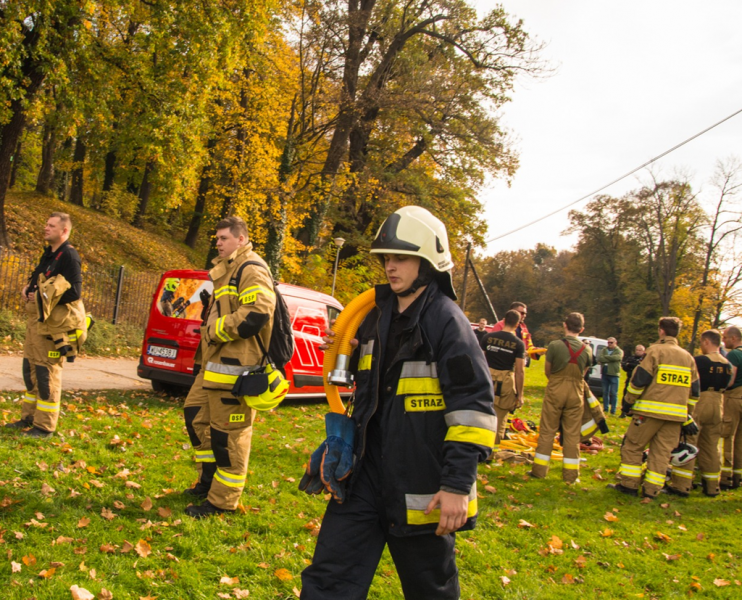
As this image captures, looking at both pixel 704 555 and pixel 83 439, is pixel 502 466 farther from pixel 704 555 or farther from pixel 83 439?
pixel 83 439

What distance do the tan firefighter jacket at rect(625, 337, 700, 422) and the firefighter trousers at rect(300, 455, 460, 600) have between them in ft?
18.2

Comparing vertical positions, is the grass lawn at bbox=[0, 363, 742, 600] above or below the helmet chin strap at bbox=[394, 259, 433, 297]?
below

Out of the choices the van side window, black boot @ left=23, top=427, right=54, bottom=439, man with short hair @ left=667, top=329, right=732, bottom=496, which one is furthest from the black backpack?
man with short hair @ left=667, top=329, right=732, bottom=496

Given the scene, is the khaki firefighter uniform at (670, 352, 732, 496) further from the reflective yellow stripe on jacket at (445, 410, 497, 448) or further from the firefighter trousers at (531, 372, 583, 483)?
the reflective yellow stripe on jacket at (445, 410, 497, 448)

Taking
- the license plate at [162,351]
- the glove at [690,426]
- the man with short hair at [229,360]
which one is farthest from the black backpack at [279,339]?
the glove at [690,426]

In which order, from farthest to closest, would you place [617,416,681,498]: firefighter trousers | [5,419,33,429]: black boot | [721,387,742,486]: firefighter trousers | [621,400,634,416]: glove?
1. [721,387,742,486]: firefighter trousers
2. [621,400,634,416]: glove
3. [617,416,681,498]: firefighter trousers
4. [5,419,33,429]: black boot

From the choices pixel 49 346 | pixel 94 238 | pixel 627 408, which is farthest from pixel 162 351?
pixel 94 238

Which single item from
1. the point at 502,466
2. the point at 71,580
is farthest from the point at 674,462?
the point at 71,580

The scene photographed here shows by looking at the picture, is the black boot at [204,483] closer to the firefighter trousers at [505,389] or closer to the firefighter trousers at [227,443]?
the firefighter trousers at [227,443]

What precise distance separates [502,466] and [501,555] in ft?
11.1

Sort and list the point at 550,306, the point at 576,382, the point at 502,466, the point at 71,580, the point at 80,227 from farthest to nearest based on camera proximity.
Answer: the point at 550,306 < the point at 80,227 < the point at 502,466 < the point at 576,382 < the point at 71,580

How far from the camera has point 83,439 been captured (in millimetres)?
6008

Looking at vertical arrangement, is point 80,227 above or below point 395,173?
below

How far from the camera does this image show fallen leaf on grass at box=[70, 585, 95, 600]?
3.22 meters
